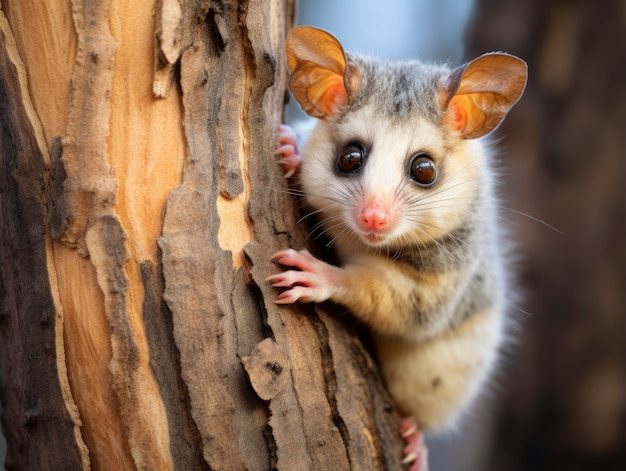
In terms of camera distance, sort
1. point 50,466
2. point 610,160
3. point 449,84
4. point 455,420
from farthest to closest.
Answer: point 610,160 → point 455,420 → point 449,84 → point 50,466

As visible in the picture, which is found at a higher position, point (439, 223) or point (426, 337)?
point (439, 223)

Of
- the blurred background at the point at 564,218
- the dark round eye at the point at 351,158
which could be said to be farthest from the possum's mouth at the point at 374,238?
the blurred background at the point at 564,218

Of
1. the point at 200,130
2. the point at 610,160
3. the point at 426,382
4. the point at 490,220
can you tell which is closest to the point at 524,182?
the point at 610,160

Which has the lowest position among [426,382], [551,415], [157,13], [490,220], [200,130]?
[551,415]

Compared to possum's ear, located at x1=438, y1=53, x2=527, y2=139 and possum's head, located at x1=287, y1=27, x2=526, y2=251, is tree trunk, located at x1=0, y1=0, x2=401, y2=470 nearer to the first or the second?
possum's head, located at x1=287, y1=27, x2=526, y2=251

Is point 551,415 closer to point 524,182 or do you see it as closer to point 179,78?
point 524,182

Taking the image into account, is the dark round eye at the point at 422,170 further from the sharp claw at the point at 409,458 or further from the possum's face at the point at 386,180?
the sharp claw at the point at 409,458

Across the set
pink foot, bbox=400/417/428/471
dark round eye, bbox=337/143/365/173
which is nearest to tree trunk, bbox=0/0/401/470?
dark round eye, bbox=337/143/365/173
